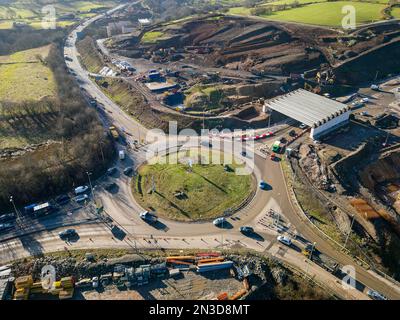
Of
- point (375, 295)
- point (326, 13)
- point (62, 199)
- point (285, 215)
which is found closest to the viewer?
point (375, 295)

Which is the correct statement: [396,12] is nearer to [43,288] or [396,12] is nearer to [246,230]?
[246,230]

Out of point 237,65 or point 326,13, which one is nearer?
point 237,65

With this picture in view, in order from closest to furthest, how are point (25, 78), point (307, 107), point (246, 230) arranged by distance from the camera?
point (246, 230), point (307, 107), point (25, 78)

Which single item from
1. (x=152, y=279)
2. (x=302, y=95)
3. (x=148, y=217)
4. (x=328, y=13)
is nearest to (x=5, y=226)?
(x=148, y=217)

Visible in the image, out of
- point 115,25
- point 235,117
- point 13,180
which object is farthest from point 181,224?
point 115,25

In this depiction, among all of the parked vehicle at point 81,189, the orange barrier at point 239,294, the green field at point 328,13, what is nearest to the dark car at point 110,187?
the parked vehicle at point 81,189

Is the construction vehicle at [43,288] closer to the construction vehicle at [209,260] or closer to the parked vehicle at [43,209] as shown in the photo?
the parked vehicle at [43,209]

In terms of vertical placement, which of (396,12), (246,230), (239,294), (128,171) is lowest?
(239,294)

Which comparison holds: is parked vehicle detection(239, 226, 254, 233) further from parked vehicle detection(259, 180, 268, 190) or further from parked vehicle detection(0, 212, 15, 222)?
parked vehicle detection(0, 212, 15, 222)
